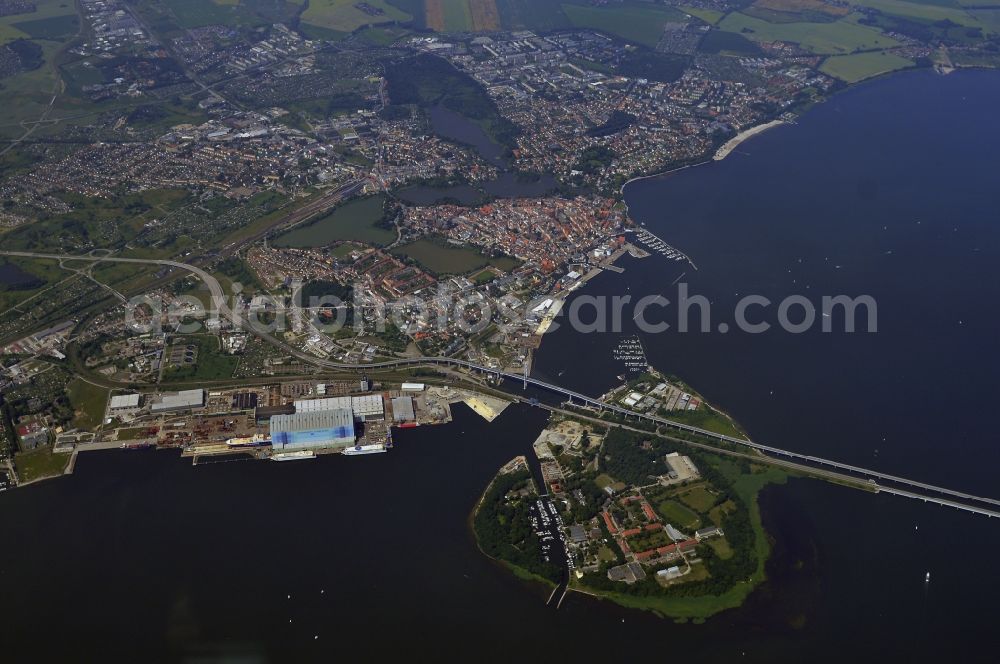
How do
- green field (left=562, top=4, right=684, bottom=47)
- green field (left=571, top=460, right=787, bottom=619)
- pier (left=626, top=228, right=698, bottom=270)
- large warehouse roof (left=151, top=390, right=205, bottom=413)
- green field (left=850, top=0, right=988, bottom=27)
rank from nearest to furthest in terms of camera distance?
green field (left=571, top=460, right=787, bottom=619)
large warehouse roof (left=151, top=390, right=205, bottom=413)
pier (left=626, top=228, right=698, bottom=270)
green field (left=562, top=4, right=684, bottom=47)
green field (left=850, top=0, right=988, bottom=27)

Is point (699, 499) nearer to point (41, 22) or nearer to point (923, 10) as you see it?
point (41, 22)

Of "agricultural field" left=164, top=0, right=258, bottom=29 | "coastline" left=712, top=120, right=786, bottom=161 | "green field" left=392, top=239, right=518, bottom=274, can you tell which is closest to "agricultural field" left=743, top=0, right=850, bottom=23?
"coastline" left=712, top=120, right=786, bottom=161

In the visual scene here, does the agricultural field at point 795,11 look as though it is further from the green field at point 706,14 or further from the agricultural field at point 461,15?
the agricultural field at point 461,15

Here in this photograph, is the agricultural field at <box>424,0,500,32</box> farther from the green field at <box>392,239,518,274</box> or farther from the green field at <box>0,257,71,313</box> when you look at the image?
the green field at <box>0,257,71,313</box>

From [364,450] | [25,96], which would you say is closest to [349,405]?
[364,450]

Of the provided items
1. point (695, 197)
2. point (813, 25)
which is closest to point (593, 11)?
point (813, 25)
